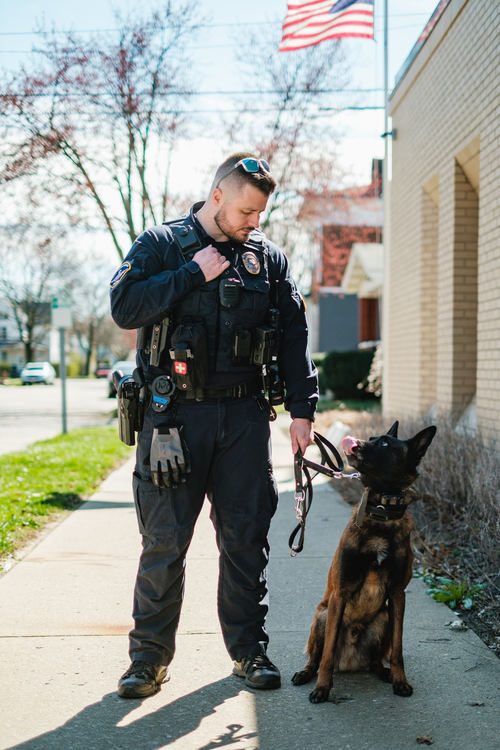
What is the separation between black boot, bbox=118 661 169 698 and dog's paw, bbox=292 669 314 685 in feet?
1.88

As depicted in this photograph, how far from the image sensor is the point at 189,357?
3.09 metres

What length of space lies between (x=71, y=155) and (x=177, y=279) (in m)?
13.1

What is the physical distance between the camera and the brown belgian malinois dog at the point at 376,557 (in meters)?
3.08

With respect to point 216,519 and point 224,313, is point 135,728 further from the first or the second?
point 224,313

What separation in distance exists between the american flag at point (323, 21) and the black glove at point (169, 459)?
820 centimetres

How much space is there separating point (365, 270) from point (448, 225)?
50.1ft

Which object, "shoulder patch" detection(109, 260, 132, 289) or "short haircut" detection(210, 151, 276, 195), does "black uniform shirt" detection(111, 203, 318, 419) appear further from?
"short haircut" detection(210, 151, 276, 195)

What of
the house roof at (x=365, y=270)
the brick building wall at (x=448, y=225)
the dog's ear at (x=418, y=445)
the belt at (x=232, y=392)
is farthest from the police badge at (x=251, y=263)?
the house roof at (x=365, y=270)

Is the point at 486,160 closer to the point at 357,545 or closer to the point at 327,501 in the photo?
the point at 327,501

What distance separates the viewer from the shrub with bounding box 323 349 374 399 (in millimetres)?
21141

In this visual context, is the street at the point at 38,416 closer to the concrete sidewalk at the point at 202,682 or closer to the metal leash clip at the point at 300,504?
the concrete sidewalk at the point at 202,682

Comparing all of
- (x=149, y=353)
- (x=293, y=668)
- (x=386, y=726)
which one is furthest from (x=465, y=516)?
(x=149, y=353)

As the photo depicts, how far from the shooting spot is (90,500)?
7.47 metres

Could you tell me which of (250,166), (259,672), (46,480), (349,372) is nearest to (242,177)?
(250,166)
